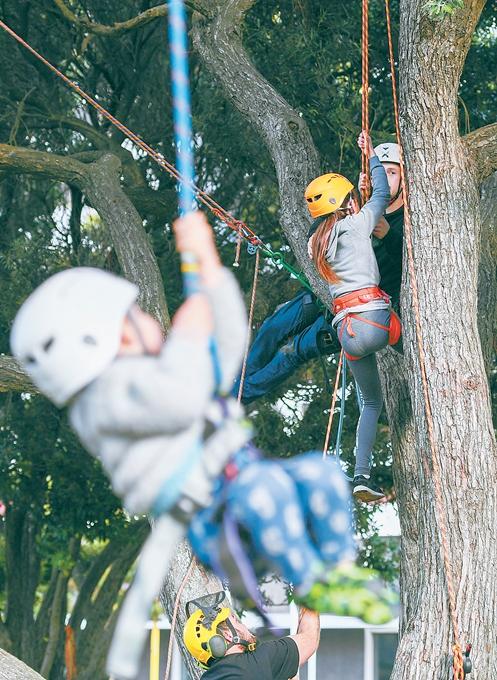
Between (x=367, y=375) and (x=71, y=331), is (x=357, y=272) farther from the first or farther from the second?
(x=71, y=331)

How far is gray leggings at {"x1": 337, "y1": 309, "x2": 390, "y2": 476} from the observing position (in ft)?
20.0

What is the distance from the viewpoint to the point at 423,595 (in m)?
6.03

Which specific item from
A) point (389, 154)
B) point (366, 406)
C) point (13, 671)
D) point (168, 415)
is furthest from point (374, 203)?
point (13, 671)

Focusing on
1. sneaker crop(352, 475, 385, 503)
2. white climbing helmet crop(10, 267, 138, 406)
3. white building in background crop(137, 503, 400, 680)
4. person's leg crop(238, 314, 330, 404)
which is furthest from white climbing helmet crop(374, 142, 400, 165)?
white building in background crop(137, 503, 400, 680)

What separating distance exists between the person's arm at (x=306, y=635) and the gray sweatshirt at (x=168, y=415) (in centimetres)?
259

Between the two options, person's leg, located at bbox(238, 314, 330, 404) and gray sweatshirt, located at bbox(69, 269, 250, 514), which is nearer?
gray sweatshirt, located at bbox(69, 269, 250, 514)

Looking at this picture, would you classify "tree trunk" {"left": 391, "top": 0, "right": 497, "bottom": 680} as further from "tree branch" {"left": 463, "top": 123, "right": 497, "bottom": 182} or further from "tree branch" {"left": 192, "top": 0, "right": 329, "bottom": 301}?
"tree branch" {"left": 192, "top": 0, "right": 329, "bottom": 301}

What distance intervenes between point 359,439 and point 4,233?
620 cm

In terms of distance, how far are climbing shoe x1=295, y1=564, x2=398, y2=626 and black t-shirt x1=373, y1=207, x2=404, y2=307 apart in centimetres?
328

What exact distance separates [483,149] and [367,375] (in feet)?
4.47

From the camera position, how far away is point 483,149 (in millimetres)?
6535

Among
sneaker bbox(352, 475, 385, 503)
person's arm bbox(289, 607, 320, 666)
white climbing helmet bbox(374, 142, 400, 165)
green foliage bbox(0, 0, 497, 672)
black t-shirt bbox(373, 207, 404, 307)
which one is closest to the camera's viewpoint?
person's arm bbox(289, 607, 320, 666)

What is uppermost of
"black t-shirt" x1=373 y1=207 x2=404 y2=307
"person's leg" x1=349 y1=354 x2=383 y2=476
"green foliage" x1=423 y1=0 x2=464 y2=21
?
"green foliage" x1=423 y1=0 x2=464 y2=21

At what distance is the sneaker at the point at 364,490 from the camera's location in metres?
6.48
